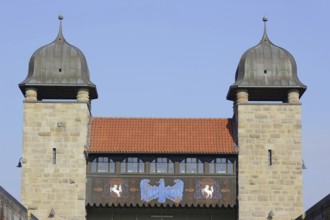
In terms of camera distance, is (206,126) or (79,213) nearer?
(79,213)

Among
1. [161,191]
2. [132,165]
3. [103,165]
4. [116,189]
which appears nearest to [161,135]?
[132,165]

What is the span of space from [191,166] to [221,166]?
1.54 metres

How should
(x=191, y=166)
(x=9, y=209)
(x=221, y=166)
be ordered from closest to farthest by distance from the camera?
(x=9, y=209)
(x=191, y=166)
(x=221, y=166)

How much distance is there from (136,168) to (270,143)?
275 inches

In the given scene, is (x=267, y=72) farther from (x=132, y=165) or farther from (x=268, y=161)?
(x=132, y=165)

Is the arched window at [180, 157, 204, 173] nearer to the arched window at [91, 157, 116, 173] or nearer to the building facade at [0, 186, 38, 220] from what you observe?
the arched window at [91, 157, 116, 173]

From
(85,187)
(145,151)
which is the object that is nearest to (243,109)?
(145,151)

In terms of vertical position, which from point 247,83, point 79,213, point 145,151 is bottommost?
point 79,213

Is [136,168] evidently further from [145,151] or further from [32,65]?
[32,65]

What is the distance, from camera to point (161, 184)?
4847 centimetres

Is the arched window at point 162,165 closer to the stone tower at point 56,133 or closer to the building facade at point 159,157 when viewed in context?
the building facade at point 159,157

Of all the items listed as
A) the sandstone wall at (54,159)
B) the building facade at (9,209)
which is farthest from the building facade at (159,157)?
the building facade at (9,209)

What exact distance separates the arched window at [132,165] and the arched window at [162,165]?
0.56 m

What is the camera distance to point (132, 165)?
48812 mm
